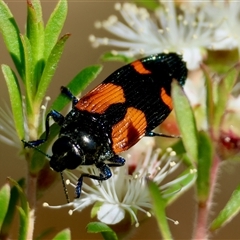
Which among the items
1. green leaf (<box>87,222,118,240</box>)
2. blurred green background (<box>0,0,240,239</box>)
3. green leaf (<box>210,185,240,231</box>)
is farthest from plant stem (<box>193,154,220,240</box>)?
blurred green background (<box>0,0,240,239</box>)

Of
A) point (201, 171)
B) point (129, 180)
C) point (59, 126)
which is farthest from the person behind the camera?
point (129, 180)

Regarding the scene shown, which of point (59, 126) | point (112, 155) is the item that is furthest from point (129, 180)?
point (59, 126)

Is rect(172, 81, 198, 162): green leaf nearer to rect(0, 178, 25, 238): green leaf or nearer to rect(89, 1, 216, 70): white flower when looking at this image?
rect(0, 178, 25, 238): green leaf

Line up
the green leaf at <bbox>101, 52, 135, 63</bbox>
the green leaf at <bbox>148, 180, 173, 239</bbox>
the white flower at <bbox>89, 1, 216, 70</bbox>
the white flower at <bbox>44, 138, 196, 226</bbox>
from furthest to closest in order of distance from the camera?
the white flower at <bbox>89, 1, 216, 70</bbox>, the green leaf at <bbox>101, 52, 135, 63</bbox>, the white flower at <bbox>44, 138, 196, 226</bbox>, the green leaf at <bbox>148, 180, 173, 239</bbox>

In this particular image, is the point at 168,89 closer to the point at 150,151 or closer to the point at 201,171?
the point at 150,151

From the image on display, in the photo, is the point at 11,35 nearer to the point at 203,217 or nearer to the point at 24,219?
the point at 24,219

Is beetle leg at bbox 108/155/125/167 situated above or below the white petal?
above
